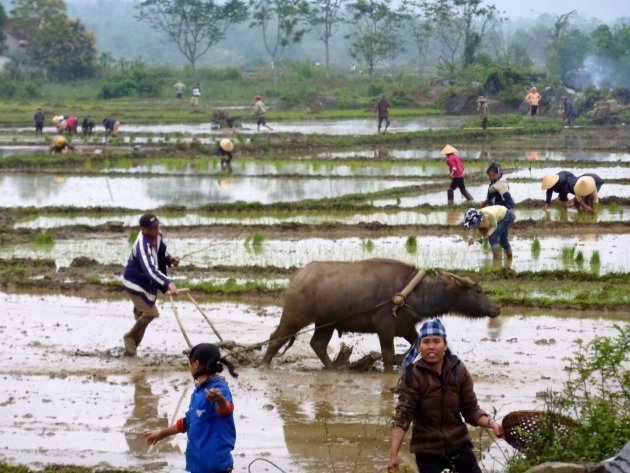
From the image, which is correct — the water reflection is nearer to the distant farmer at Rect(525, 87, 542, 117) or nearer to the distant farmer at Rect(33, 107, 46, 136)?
the distant farmer at Rect(33, 107, 46, 136)

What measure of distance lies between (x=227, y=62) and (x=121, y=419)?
87.4 meters

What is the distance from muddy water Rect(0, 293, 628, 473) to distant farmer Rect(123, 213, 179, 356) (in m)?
0.26

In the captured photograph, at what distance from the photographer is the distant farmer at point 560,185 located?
55.1ft

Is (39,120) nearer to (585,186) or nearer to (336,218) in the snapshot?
(336,218)

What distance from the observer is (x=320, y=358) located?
364 inches

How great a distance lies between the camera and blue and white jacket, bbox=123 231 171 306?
30.3 ft

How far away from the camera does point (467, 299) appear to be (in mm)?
9039

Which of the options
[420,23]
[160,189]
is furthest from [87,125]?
[420,23]

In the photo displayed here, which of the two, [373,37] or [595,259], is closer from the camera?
[595,259]

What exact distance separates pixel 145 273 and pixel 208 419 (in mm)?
4107

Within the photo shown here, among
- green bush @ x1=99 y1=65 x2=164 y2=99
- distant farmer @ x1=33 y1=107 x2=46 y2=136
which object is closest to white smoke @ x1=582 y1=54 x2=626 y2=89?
green bush @ x1=99 y1=65 x2=164 y2=99

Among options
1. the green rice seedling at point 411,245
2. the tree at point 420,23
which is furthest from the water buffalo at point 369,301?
the tree at point 420,23

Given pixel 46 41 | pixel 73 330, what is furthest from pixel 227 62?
pixel 73 330

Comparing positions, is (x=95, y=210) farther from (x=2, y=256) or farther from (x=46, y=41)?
(x=46, y=41)
